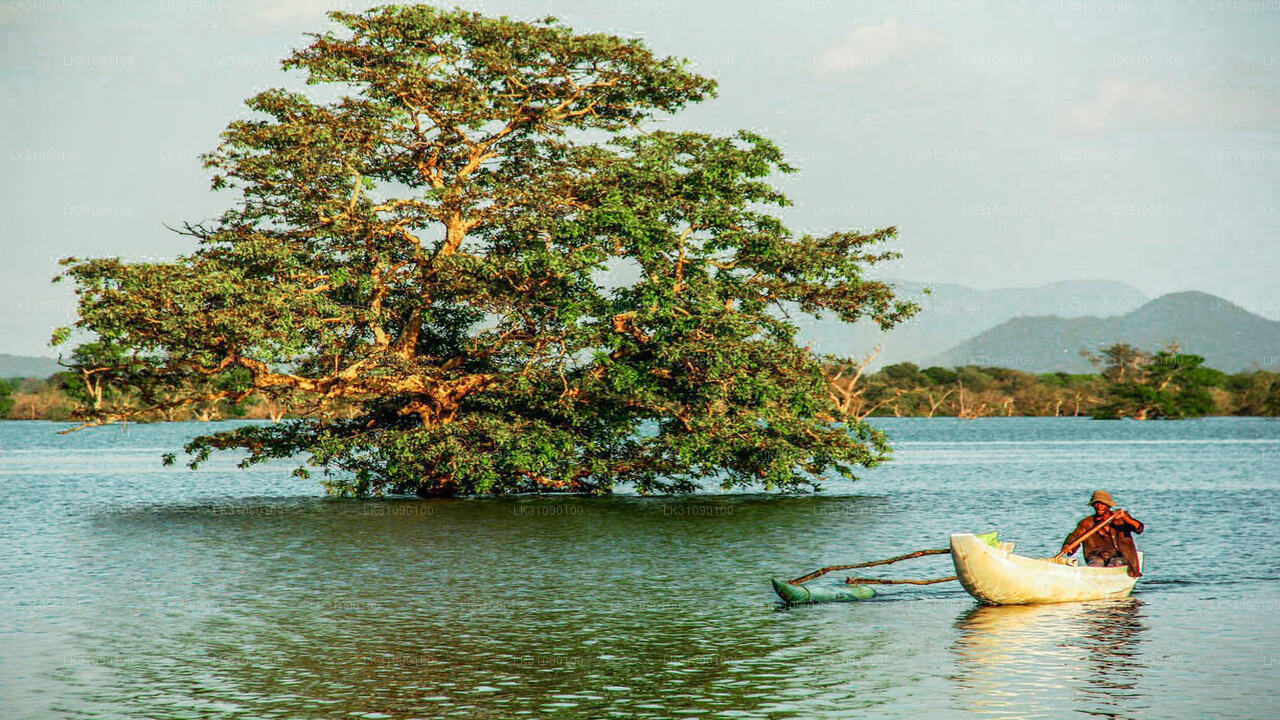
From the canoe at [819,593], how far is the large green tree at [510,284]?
18.4 metres

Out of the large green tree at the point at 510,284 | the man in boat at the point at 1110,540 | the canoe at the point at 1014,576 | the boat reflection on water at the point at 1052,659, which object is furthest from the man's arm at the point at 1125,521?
the large green tree at the point at 510,284

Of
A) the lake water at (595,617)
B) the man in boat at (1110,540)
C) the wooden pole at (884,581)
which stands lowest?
the lake water at (595,617)

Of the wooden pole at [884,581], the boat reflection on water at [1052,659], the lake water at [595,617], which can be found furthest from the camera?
the wooden pole at [884,581]

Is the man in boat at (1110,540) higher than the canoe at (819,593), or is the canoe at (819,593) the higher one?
the man in boat at (1110,540)

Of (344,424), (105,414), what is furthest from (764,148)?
(105,414)

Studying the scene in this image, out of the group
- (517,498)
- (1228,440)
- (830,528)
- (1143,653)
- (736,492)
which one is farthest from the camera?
(1228,440)

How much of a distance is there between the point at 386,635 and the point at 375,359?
925 inches

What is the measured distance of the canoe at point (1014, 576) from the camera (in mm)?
23188

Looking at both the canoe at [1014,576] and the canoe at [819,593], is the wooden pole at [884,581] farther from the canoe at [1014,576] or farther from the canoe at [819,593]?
the canoe at [1014,576]

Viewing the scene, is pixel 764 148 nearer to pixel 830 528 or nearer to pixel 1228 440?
pixel 830 528

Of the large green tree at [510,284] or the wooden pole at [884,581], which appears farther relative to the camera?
the large green tree at [510,284]

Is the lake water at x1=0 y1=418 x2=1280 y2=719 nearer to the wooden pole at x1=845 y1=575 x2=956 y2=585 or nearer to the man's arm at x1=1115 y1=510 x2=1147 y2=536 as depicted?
the wooden pole at x1=845 y1=575 x2=956 y2=585

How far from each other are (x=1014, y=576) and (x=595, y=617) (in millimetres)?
7793

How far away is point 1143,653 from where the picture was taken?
18922mm
